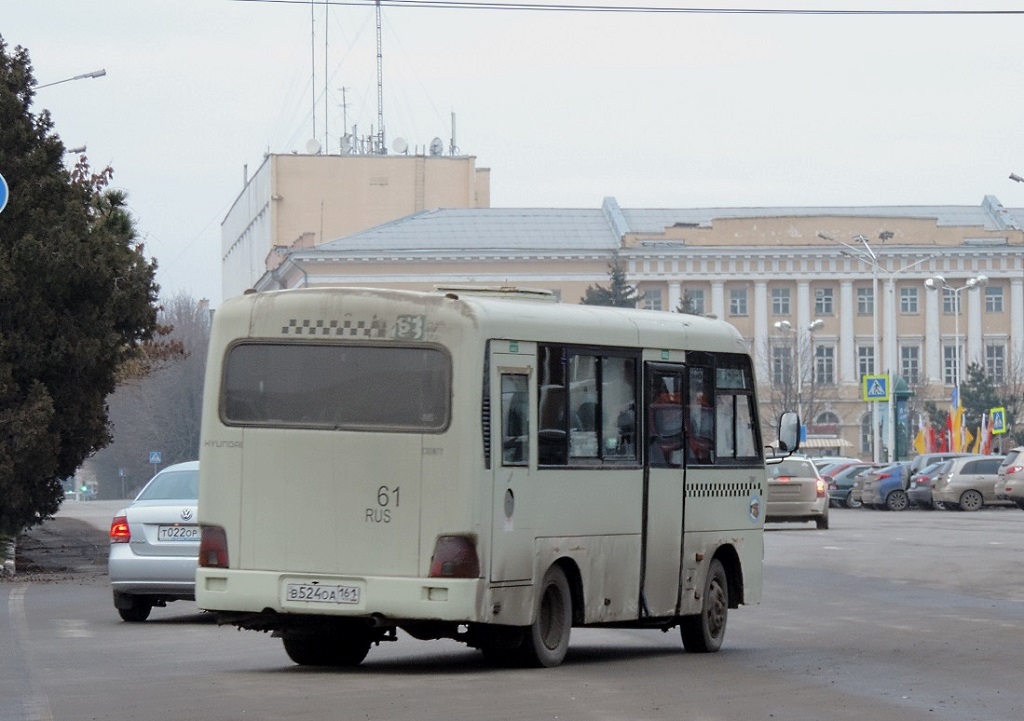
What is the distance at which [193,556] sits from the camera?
62.3ft

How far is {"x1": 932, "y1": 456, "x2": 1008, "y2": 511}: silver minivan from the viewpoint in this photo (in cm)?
5312

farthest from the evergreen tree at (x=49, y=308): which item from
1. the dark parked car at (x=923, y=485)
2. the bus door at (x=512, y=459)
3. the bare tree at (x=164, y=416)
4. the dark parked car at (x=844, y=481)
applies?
the bare tree at (x=164, y=416)

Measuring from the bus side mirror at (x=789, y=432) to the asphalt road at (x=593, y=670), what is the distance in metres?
1.59

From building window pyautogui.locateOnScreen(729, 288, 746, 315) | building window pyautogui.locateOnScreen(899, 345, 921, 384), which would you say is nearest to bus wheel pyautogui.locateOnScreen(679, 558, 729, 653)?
building window pyautogui.locateOnScreen(899, 345, 921, 384)

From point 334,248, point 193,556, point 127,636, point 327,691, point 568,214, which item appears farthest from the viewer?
point 568,214

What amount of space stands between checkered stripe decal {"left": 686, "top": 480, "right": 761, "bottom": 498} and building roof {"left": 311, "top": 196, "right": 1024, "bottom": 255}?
9474 cm

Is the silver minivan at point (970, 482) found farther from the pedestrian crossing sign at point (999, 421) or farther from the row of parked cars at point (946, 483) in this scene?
the pedestrian crossing sign at point (999, 421)

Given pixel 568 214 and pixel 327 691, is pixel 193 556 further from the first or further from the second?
pixel 568 214

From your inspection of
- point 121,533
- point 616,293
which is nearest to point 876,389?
point 616,293

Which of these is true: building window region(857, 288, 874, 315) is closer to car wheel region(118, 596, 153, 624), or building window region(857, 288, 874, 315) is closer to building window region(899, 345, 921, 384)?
building window region(899, 345, 921, 384)

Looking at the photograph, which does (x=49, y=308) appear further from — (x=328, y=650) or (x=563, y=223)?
(x=563, y=223)

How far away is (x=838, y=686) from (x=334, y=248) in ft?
328

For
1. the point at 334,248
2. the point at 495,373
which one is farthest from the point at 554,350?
the point at 334,248

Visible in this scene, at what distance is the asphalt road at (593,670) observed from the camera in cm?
1152
